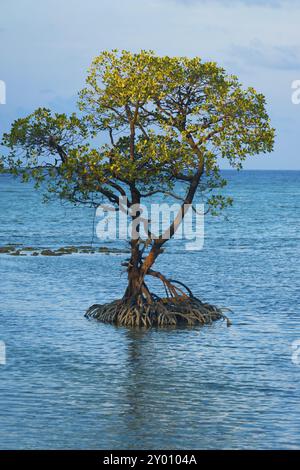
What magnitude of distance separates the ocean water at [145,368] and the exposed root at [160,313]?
85cm

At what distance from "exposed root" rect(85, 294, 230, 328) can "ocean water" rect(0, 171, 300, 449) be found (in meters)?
0.85

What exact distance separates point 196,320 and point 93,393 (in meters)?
12.9

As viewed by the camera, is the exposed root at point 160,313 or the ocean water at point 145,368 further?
the exposed root at point 160,313

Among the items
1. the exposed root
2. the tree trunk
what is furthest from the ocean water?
the tree trunk

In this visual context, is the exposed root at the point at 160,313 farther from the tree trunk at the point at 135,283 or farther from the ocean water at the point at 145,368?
the ocean water at the point at 145,368

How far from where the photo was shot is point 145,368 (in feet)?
120

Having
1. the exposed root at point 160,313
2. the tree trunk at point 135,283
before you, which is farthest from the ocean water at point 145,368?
the tree trunk at point 135,283

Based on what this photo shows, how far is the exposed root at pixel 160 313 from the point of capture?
44.2 meters

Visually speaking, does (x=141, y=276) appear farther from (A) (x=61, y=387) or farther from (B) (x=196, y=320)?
(A) (x=61, y=387)

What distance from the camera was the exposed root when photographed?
4422cm

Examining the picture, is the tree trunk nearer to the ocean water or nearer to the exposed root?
the exposed root

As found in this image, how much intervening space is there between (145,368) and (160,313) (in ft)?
25.5

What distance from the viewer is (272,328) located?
44.7 metres
